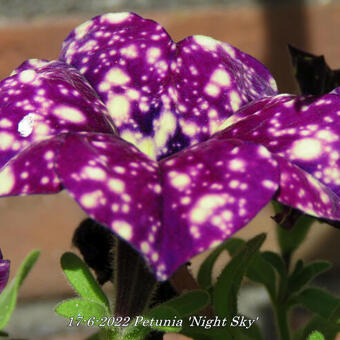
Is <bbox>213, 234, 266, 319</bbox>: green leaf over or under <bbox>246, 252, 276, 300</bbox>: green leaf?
over

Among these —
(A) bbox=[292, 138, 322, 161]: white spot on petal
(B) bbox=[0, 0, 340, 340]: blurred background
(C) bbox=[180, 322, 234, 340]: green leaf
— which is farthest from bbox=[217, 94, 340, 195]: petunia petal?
(B) bbox=[0, 0, 340, 340]: blurred background

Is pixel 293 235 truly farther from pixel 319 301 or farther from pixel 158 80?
pixel 158 80

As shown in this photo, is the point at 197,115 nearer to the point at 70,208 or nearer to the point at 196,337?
the point at 196,337

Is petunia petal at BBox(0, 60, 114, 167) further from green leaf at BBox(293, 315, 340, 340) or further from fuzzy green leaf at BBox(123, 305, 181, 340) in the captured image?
green leaf at BBox(293, 315, 340, 340)

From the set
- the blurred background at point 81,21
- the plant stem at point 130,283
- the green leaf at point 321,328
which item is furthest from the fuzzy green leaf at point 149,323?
the blurred background at point 81,21

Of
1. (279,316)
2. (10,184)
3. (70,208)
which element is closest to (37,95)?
(10,184)
